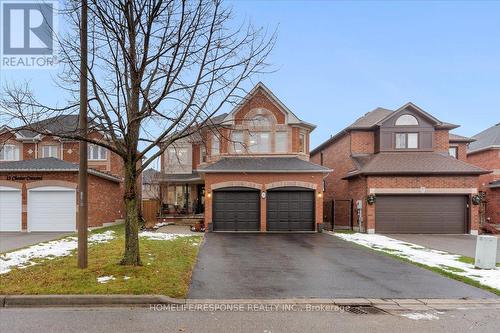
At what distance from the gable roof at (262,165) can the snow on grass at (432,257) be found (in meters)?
4.57

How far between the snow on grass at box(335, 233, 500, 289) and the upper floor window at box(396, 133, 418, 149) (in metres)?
7.63

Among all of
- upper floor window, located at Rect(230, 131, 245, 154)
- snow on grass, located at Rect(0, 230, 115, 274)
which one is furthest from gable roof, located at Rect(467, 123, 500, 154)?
snow on grass, located at Rect(0, 230, 115, 274)

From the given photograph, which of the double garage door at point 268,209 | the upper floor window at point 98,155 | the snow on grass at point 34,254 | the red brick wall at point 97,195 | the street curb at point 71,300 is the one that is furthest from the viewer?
the upper floor window at point 98,155

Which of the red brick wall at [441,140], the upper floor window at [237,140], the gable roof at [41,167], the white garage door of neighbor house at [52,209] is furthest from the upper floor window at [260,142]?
the red brick wall at [441,140]

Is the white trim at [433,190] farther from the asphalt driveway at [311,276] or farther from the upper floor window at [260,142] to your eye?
the upper floor window at [260,142]

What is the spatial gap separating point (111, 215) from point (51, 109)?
57.1 feet

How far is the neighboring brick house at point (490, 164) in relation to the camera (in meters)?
25.1

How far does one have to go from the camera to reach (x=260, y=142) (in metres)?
22.4

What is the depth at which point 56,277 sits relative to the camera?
7.64 metres

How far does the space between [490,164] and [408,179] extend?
1190 centimetres

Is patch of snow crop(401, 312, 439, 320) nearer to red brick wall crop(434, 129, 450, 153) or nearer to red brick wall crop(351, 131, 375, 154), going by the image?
red brick wall crop(351, 131, 375, 154)

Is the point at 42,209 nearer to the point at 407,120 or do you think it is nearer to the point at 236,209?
the point at 236,209

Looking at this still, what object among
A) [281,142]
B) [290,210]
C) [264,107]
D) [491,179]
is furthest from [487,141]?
[264,107]

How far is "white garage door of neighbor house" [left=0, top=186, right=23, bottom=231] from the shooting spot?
1938cm
